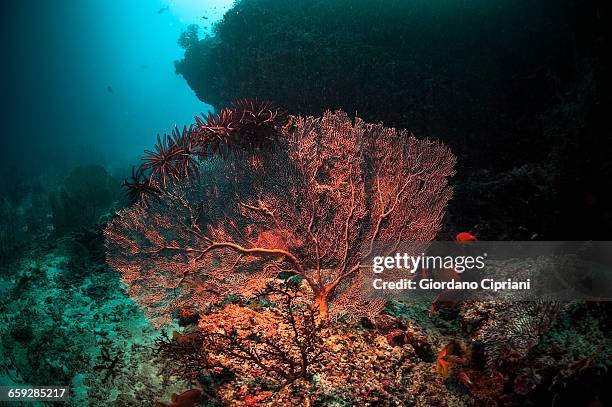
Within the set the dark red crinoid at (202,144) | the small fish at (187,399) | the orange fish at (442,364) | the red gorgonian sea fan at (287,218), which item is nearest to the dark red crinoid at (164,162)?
the dark red crinoid at (202,144)

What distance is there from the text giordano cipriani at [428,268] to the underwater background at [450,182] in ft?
1.53

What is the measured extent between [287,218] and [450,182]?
4.20 m

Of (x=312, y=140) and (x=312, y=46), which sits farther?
(x=312, y=46)

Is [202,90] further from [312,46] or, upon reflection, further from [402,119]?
[402,119]

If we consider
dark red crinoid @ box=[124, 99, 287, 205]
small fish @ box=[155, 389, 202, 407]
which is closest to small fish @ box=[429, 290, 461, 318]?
small fish @ box=[155, 389, 202, 407]

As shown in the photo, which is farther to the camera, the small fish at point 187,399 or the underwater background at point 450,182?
the underwater background at point 450,182

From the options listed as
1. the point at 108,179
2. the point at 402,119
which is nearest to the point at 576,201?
the point at 402,119

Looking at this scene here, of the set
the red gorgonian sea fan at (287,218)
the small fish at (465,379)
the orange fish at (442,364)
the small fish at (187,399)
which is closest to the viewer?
the small fish at (187,399)

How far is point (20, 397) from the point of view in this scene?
3717mm

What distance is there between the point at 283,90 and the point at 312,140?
4.01 m

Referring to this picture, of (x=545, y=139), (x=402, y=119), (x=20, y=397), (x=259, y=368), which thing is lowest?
(x=20, y=397)

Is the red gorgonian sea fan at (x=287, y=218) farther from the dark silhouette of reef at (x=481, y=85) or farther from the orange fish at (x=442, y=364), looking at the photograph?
the dark silhouette of reef at (x=481, y=85)

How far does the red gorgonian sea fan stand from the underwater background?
22.8 inches

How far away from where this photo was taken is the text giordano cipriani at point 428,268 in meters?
4.19
